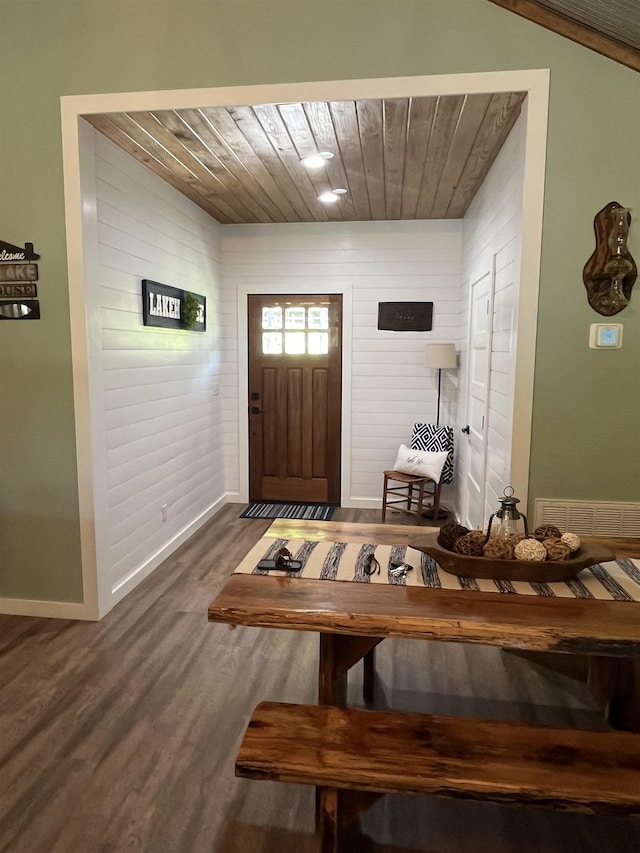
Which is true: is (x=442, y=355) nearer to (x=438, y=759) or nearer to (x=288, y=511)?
(x=288, y=511)

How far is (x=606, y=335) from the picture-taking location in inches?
96.3

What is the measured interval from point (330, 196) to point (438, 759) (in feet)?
12.3

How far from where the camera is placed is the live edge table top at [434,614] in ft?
4.84

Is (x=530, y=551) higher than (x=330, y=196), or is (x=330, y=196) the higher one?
(x=330, y=196)

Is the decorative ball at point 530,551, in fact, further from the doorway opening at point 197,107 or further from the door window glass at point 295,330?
the door window glass at point 295,330

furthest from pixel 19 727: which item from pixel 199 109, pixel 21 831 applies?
pixel 199 109

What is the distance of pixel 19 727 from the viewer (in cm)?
216

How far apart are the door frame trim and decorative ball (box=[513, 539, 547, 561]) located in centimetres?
348

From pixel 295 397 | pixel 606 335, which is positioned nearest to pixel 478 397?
pixel 606 335

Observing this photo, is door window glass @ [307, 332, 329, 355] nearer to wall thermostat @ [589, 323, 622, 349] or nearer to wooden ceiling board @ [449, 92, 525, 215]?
wooden ceiling board @ [449, 92, 525, 215]

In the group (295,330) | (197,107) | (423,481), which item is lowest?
(423,481)

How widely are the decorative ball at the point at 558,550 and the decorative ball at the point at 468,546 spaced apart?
0.21 m

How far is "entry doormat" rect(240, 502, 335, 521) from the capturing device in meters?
4.97

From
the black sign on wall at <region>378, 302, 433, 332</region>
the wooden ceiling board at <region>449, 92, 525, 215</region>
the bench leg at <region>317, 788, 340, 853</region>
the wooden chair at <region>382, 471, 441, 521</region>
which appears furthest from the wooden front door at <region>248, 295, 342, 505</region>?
the bench leg at <region>317, 788, 340, 853</region>
